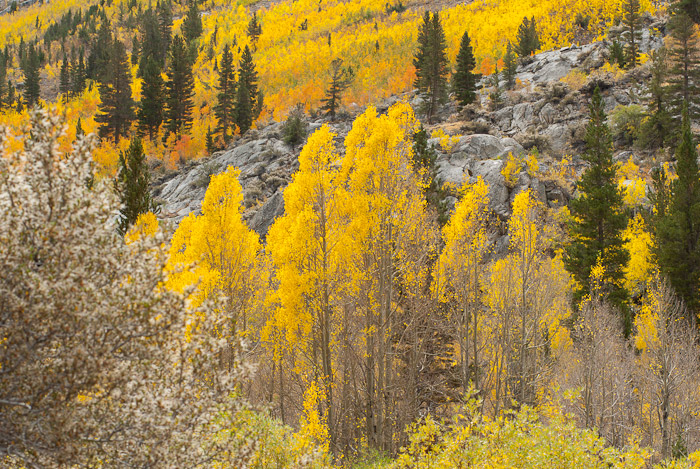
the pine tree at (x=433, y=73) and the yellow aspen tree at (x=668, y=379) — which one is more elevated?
the pine tree at (x=433, y=73)

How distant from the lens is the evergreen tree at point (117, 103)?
196 ft

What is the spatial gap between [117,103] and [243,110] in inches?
633

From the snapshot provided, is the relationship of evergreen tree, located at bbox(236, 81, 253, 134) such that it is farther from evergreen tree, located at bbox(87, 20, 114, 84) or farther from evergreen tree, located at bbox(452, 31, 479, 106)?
evergreen tree, located at bbox(87, 20, 114, 84)

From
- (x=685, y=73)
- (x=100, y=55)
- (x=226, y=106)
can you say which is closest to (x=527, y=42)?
(x=685, y=73)

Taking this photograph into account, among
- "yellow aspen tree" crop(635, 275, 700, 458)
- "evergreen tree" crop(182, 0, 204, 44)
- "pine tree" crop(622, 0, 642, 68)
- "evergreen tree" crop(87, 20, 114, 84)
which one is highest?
"evergreen tree" crop(182, 0, 204, 44)

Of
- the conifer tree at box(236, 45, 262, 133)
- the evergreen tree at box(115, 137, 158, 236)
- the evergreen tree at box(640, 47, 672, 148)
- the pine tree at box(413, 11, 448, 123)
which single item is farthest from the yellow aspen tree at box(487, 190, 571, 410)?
the conifer tree at box(236, 45, 262, 133)

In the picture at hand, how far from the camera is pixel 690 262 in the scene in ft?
84.8

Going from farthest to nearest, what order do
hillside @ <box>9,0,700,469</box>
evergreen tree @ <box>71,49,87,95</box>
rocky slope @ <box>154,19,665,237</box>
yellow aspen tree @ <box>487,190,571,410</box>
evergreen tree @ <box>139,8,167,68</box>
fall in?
1. evergreen tree @ <box>71,49,87,95</box>
2. evergreen tree @ <box>139,8,167,68</box>
3. rocky slope @ <box>154,19,665,237</box>
4. yellow aspen tree @ <box>487,190,571,410</box>
5. hillside @ <box>9,0,700,469</box>

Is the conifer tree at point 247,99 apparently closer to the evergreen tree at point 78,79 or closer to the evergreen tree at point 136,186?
the evergreen tree at point 78,79

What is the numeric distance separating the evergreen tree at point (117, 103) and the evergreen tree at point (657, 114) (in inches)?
2341

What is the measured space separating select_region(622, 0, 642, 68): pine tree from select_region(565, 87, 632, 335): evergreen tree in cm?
3670

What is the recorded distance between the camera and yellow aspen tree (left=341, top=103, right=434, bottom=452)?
548 inches

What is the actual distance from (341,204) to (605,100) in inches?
1970

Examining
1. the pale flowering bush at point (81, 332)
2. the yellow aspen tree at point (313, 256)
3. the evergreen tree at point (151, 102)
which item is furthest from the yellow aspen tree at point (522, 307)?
the evergreen tree at point (151, 102)
